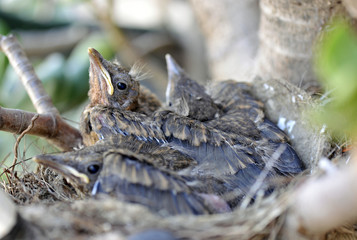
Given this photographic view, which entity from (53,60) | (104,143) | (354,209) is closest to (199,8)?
(53,60)

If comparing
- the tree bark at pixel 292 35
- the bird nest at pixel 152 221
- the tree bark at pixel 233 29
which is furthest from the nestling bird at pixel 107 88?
the tree bark at pixel 233 29

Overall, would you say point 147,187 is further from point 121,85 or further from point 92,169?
point 121,85

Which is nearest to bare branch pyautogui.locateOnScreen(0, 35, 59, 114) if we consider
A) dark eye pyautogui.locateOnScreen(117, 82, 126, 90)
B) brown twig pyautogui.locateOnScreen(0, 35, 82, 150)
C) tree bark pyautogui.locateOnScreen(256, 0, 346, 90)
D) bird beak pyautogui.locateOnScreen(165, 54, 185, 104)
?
brown twig pyautogui.locateOnScreen(0, 35, 82, 150)

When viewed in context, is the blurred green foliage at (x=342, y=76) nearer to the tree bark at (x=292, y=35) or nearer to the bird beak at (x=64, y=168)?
the bird beak at (x=64, y=168)

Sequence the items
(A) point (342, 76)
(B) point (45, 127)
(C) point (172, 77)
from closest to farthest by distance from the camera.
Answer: (A) point (342, 76) < (B) point (45, 127) < (C) point (172, 77)

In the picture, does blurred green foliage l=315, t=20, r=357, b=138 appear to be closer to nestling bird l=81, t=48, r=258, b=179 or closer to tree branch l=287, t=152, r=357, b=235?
tree branch l=287, t=152, r=357, b=235

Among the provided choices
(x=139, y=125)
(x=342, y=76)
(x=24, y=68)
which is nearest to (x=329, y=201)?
(x=342, y=76)
